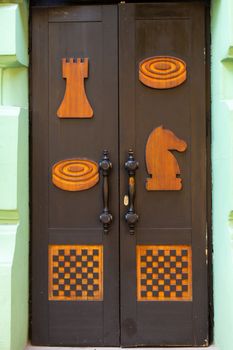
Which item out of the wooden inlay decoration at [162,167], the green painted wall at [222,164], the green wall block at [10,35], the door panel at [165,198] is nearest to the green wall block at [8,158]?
the green wall block at [10,35]

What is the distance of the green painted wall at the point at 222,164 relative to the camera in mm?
2691

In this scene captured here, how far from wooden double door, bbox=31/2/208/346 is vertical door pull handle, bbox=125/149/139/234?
15mm

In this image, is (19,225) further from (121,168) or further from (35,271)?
(121,168)

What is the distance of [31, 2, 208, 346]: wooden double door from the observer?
295 centimetres

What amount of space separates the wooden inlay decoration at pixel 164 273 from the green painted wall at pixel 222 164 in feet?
0.64

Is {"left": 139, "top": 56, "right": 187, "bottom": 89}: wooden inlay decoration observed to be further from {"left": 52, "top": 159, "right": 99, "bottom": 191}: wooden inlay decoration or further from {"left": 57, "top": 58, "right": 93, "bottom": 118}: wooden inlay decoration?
{"left": 52, "top": 159, "right": 99, "bottom": 191}: wooden inlay decoration

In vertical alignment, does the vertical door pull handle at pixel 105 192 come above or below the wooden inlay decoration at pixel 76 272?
above

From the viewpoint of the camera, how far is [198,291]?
2.96m

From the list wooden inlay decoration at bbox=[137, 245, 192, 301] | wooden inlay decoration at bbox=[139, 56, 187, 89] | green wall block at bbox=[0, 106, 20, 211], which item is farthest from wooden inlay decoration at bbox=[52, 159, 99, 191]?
wooden inlay decoration at bbox=[139, 56, 187, 89]

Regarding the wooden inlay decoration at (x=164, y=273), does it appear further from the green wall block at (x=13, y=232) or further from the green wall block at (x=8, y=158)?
the green wall block at (x=8, y=158)

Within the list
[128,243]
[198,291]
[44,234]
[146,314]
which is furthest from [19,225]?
[198,291]

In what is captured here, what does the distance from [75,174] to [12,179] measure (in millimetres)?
421

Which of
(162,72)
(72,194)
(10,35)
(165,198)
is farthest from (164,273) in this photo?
(10,35)

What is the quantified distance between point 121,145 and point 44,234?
79 centimetres
